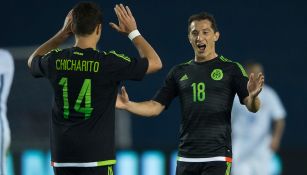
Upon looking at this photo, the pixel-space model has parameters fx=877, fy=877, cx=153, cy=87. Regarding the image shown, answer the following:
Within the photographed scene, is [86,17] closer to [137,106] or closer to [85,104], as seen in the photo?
[85,104]

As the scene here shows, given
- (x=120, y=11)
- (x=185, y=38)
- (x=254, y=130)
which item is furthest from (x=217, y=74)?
(x=185, y=38)

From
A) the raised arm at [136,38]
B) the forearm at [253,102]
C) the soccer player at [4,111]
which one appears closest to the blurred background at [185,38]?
the soccer player at [4,111]

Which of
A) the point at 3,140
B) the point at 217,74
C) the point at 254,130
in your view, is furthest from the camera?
the point at 254,130

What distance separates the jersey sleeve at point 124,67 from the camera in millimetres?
5660

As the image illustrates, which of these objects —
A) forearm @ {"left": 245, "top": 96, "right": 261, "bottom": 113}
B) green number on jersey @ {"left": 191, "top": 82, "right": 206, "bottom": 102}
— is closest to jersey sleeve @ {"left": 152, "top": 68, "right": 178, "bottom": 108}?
green number on jersey @ {"left": 191, "top": 82, "right": 206, "bottom": 102}

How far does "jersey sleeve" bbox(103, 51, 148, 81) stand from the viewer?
18.6ft

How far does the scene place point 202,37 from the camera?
680cm

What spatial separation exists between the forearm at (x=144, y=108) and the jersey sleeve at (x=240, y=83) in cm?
64

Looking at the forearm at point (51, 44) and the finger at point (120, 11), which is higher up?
the finger at point (120, 11)

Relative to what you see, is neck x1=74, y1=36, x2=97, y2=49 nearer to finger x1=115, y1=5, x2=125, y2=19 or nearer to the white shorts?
finger x1=115, y1=5, x2=125, y2=19

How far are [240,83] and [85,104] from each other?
1.50 m

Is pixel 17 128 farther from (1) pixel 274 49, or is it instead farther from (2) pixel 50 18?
(1) pixel 274 49

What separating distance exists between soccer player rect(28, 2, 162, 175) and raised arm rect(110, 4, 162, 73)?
0.07m

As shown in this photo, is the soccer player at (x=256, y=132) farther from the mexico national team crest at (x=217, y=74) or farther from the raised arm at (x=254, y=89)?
the raised arm at (x=254, y=89)
